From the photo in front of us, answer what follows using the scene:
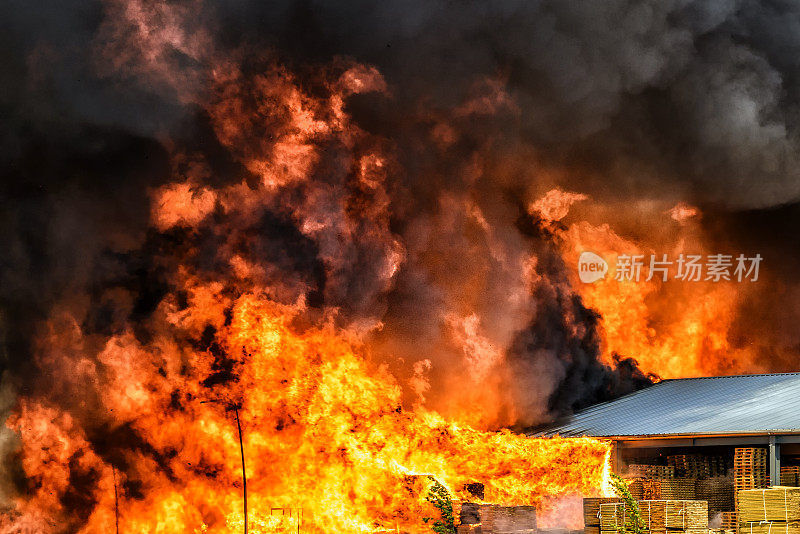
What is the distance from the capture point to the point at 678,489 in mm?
39219

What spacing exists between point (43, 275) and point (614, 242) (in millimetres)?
28837

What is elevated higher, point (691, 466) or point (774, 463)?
point (691, 466)

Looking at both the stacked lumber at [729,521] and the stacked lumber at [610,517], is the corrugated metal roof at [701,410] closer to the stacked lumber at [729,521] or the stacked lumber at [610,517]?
the stacked lumber at [729,521]

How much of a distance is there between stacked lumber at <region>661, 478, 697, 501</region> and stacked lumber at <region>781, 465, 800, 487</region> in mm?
3802

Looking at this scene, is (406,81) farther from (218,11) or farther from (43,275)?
(43,275)

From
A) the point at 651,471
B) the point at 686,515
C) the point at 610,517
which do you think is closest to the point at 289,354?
the point at 651,471

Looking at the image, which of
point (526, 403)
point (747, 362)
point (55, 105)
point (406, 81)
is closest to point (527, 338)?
point (526, 403)

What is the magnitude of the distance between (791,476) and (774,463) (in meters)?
1.37

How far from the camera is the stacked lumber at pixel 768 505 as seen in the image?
105ft

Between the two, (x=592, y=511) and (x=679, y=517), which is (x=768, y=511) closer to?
(x=679, y=517)

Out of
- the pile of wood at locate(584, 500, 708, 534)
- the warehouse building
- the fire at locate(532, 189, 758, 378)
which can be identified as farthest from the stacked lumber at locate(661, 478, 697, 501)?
the fire at locate(532, 189, 758, 378)

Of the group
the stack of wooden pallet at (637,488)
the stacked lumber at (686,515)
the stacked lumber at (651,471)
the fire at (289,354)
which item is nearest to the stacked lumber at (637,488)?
the stack of wooden pallet at (637,488)

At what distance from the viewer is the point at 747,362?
58250mm

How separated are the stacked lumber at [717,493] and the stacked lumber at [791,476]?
2.65 metres
